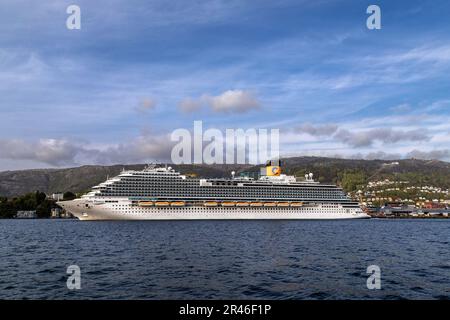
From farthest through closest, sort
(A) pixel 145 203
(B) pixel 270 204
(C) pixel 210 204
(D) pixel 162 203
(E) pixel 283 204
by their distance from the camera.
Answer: (E) pixel 283 204, (B) pixel 270 204, (C) pixel 210 204, (D) pixel 162 203, (A) pixel 145 203

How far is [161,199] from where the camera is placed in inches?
4958

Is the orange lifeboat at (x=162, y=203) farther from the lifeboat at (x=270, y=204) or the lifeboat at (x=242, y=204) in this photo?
the lifeboat at (x=270, y=204)

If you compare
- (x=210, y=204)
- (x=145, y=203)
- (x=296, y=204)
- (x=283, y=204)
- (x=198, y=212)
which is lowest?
(x=198, y=212)

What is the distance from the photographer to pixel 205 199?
434 ft

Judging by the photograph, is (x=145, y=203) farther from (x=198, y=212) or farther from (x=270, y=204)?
(x=270, y=204)

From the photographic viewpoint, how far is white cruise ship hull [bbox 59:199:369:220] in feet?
383

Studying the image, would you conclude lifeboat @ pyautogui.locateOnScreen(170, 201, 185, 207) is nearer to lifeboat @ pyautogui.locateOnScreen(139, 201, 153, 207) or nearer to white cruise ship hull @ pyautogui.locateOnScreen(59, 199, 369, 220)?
white cruise ship hull @ pyautogui.locateOnScreen(59, 199, 369, 220)

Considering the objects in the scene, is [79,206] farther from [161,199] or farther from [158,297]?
[158,297]

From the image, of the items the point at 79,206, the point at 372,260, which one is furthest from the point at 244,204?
the point at 372,260

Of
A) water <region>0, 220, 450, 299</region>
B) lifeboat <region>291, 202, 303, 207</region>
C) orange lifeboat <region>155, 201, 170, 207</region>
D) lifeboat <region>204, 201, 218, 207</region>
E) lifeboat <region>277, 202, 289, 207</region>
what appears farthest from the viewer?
lifeboat <region>291, 202, 303, 207</region>

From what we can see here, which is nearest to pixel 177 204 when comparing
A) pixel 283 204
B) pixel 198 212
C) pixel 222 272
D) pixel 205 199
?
pixel 198 212

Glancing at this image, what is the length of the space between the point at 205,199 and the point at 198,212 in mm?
5309

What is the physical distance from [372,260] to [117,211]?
89385 millimetres

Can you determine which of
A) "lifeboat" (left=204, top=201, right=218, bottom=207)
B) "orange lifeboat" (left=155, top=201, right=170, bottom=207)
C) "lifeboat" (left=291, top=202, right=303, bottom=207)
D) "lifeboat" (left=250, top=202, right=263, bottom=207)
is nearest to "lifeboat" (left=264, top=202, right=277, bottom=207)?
"lifeboat" (left=250, top=202, right=263, bottom=207)
